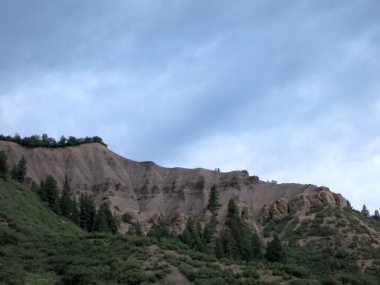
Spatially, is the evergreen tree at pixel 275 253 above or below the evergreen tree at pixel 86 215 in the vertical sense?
below

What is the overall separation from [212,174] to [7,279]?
92361 mm

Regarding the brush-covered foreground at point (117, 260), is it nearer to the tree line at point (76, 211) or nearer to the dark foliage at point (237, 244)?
the tree line at point (76, 211)

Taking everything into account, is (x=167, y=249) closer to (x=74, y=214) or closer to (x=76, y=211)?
(x=74, y=214)

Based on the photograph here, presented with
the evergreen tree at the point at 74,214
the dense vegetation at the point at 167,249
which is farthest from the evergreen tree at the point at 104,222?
the evergreen tree at the point at 74,214

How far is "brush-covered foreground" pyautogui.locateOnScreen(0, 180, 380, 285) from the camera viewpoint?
37.4 metres

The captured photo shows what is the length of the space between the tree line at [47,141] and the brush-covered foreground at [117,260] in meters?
51.8

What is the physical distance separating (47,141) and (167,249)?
8880cm

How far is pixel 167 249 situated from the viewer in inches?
1850

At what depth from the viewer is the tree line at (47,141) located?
126 m

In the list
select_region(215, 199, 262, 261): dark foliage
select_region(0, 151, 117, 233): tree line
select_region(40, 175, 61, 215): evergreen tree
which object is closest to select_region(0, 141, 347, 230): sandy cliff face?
select_region(215, 199, 262, 261): dark foliage

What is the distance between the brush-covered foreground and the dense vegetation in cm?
8

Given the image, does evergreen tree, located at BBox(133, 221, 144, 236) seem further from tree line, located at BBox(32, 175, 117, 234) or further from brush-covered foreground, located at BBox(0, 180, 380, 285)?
brush-covered foreground, located at BBox(0, 180, 380, 285)

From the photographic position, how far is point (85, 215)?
284 ft

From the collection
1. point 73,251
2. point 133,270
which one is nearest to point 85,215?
point 73,251
